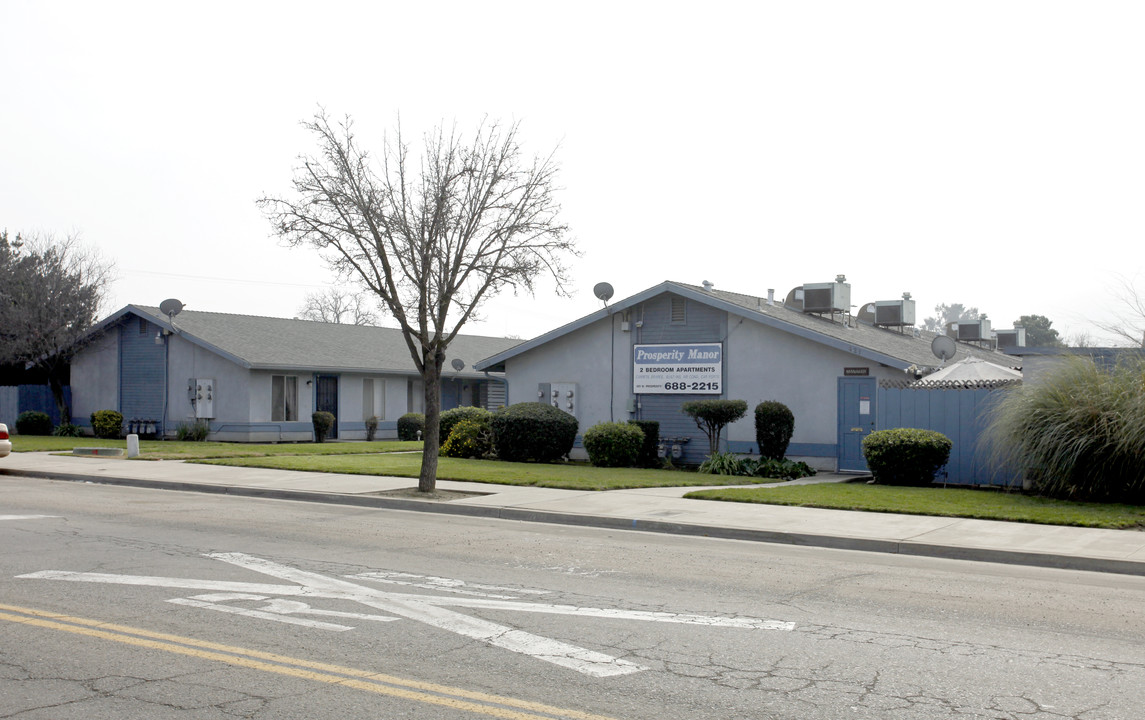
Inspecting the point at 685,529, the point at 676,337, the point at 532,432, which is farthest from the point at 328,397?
the point at 685,529

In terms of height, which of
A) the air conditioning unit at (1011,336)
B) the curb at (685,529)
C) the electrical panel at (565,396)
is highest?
the air conditioning unit at (1011,336)

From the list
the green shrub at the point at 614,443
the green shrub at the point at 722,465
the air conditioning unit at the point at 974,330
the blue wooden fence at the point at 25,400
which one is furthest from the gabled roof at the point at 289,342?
the air conditioning unit at the point at 974,330

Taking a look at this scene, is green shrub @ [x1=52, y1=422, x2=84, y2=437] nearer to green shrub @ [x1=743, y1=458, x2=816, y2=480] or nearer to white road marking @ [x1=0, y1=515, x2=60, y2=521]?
white road marking @ [x1=0, y1=515, x2=60, y2=521]

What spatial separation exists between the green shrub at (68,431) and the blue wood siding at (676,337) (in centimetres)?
2220

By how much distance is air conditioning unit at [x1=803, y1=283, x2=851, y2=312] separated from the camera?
28295 millimetres

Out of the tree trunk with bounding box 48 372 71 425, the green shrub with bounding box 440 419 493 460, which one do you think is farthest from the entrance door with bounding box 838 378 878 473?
the tree trunk with bounding box 48 372 71 425

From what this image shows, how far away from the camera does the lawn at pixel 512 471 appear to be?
759 inches

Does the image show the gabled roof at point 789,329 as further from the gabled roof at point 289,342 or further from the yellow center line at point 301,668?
the yellow center line at point 301,668

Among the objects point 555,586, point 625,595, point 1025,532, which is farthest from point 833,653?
point 1025,532

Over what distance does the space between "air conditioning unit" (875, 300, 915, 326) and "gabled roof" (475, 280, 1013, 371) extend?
6.67 feet

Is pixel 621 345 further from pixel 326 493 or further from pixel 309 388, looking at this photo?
pixel 309 388

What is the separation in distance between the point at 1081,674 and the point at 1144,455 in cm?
1040

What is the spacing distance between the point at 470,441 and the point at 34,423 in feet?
67.1

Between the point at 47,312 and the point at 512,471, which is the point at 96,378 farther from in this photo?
the point at 512,471
